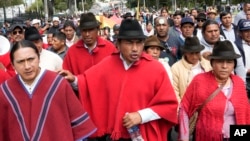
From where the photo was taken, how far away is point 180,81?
573 centimetres

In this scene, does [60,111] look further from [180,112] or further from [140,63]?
[180,112]

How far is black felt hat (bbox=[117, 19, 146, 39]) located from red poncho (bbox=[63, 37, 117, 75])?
4.39 ft

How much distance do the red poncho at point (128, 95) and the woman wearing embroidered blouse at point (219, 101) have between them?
34 cm

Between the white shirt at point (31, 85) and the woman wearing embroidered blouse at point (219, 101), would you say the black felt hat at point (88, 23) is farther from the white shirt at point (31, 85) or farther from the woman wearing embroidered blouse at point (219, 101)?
the white shirt at point (31, 85)

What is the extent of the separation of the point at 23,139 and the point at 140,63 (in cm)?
127

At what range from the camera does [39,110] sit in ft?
12.1

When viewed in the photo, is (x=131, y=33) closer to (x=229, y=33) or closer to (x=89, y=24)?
(x=89, y=24)

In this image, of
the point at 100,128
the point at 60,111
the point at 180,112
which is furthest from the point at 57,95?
the point at 180,112

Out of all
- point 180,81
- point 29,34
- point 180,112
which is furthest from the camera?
point 29,34

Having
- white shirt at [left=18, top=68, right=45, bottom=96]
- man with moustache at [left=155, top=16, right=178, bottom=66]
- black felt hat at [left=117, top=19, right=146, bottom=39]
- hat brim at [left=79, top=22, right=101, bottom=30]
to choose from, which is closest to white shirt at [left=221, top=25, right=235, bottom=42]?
man with moustache at [left=155, top=16, right=178, bottom=66]

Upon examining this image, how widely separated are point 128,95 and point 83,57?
1563mm

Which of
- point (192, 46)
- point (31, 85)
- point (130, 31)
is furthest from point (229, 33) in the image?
point (31, 85)

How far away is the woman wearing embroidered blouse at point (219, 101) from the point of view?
419cm

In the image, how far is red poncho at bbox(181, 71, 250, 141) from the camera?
4188 millimetres
